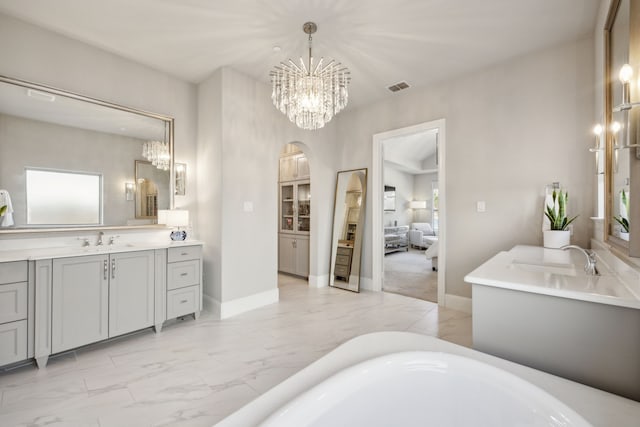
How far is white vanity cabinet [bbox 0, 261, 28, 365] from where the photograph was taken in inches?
77.4

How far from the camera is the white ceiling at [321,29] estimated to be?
2203 mm

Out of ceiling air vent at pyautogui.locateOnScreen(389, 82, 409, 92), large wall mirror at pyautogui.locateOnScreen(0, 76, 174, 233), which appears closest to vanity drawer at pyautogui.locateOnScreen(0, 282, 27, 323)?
large wall mirror at pyautogui.locateOnScreen(0, 76, 174, 233)

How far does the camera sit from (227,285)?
Answer: 3180 mm

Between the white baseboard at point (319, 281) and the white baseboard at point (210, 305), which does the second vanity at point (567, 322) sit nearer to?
the white baseboard at point (210, 305)

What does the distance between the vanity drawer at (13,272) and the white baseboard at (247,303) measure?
63.9 inches

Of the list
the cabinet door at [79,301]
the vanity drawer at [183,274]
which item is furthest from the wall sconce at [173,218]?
the cabinet door at [79,301]

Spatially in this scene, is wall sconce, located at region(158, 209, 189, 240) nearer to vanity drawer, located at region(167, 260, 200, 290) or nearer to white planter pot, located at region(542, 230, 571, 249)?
vanity drawer, located at region(167, 260, 200, 290)

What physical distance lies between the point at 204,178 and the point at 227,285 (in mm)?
1297

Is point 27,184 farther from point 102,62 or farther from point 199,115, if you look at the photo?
point 199,115

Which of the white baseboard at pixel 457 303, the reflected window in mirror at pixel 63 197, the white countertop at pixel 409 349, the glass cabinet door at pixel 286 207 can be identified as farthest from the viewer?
the glass cabinet door at pixel 286 207

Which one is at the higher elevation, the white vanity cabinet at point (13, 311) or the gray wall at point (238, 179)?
the gray wall at point (238, 179)

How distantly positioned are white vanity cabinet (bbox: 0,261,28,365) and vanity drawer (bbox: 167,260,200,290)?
40.2 inches

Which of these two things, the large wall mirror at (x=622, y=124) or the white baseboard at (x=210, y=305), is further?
the white baseboard at (x=210, y=305)

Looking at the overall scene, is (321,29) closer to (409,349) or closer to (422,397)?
(409,349)
